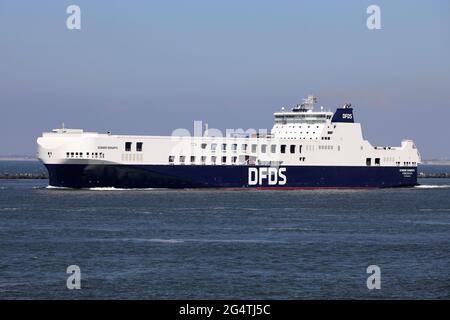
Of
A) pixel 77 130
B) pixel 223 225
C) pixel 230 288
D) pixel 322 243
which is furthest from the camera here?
pixel 77 130

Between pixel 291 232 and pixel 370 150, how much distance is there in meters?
46.4

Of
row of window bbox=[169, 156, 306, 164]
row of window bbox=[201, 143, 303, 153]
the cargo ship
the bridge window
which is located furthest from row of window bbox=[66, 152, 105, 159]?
the bridge window

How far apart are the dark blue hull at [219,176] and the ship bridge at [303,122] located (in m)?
4.55

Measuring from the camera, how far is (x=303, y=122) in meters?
94.0

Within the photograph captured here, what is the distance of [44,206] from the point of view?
6569cm

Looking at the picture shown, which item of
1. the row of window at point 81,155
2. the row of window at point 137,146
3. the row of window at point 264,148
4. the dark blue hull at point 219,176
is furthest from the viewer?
the row of window at point 264,148

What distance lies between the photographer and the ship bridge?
92000 millimetres

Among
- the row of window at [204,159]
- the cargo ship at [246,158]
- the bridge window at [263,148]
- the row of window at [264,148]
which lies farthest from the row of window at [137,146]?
the bridge window at [263,148]

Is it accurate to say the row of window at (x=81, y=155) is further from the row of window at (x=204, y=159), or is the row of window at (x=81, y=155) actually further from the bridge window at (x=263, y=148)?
the bridge window at (x=263, y=148)

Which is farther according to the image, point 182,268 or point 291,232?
point 291,232

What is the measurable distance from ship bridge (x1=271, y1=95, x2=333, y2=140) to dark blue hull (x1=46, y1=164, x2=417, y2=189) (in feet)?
14.9

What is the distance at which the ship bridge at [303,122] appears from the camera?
302 feet

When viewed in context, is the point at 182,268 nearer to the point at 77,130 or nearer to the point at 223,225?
the point at 223,225
